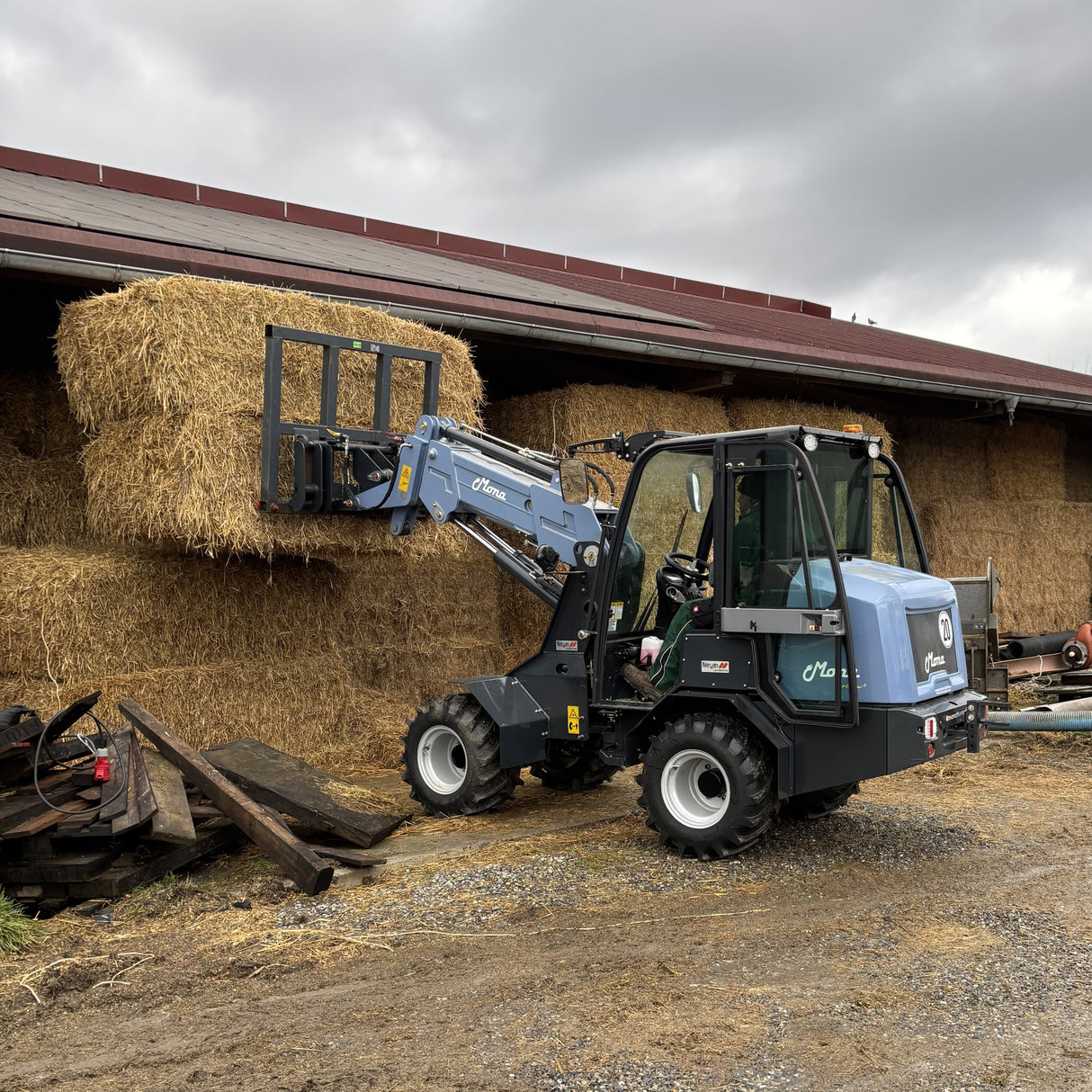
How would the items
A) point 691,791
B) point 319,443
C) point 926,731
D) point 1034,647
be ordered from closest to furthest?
point 926,731, point 691,791, point 319,443, point 1034,647

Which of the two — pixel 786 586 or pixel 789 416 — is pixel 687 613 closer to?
pixel 786 586

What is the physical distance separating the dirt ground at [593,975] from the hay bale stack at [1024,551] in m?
7.18

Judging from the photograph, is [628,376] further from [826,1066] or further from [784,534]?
[826,1066]

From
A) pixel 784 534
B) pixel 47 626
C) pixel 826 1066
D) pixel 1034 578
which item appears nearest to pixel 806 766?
pixel 784 534

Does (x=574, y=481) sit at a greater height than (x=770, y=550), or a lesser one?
greater

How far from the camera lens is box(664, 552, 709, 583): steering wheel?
258 inches

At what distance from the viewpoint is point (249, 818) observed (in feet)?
18.3

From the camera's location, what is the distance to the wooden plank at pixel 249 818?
17.5ft

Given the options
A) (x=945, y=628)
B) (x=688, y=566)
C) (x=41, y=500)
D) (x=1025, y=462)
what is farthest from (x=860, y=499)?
(x=1025, y=462)

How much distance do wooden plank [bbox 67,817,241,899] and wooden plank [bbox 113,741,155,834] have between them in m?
0.25

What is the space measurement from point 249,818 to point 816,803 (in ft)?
10.5

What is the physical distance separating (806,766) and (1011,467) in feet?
32.3

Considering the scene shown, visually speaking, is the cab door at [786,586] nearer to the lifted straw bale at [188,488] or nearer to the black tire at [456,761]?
the black tire at [456,761]

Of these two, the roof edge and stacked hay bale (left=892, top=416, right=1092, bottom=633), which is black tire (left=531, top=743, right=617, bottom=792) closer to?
stacked hay bale (left=892, top=416, right=1092, bottom=633)
